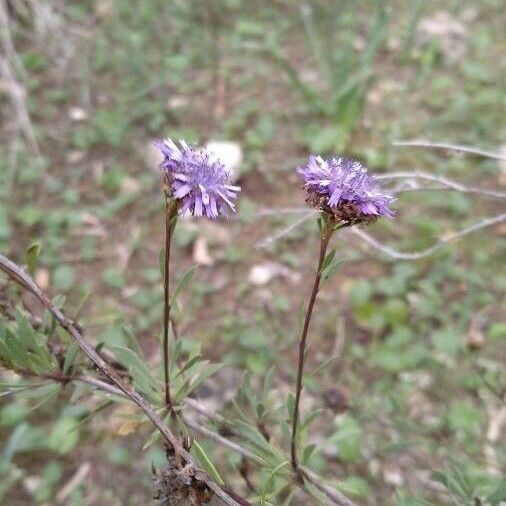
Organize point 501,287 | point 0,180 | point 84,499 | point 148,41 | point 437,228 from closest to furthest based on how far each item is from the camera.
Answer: point 84,499, point 501,287, point 437,228, point 0,180, point 148,41

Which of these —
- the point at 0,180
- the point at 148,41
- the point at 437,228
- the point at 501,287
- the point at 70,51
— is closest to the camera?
the point at 501,287

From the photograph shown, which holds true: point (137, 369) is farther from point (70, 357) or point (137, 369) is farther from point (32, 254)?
point (32, 254)

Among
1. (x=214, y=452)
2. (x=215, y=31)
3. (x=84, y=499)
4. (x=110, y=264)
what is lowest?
(x=84, y=499)

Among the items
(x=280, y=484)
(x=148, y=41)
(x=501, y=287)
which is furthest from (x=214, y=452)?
(x=148, y=41)

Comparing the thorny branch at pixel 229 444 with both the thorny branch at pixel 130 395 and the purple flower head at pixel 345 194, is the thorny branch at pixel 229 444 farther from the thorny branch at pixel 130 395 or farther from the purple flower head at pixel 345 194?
the purple flower head at pixel 345 194

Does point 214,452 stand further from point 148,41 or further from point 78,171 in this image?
point 148,41

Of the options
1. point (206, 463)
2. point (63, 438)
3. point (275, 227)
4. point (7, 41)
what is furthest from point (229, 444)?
point (7, 41)

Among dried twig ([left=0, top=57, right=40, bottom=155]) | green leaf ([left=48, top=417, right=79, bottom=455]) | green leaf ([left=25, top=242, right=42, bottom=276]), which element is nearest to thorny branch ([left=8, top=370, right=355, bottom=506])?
green leaf ([left=25, top=242, right=42, bottom=276])
